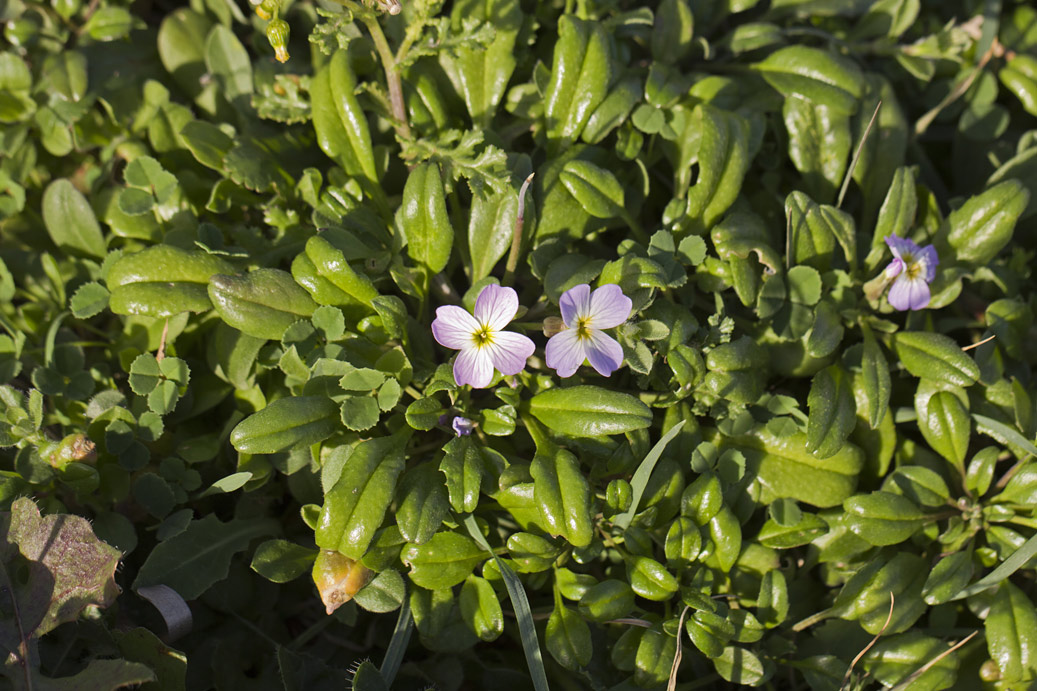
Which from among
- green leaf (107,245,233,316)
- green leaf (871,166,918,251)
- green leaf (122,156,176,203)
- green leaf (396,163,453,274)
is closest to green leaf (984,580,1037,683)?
green leaf (871,166,918,251)

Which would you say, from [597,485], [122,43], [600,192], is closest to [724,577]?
[597,485]

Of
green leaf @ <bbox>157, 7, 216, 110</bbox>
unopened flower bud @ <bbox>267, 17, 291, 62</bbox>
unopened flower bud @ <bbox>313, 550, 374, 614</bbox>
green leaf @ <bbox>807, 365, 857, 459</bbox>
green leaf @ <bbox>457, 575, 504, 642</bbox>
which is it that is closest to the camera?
unopened flower bud @ <bbox>267, 17, 291, 62</bbox>

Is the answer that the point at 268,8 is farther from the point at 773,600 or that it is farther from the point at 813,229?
the point at 773,600

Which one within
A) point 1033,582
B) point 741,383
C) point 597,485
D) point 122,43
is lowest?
point 1033,582

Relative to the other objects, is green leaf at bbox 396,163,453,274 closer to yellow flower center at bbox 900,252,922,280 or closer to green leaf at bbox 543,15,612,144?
green leaf at bbox 543,15,612,144

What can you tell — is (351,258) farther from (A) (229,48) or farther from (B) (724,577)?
(B) (724,577)

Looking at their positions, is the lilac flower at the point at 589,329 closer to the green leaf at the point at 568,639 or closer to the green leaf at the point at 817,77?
the green leaf at the point at 568,639
